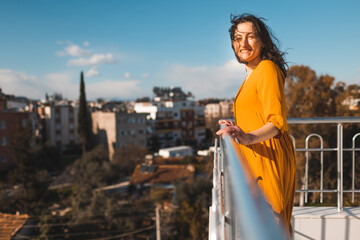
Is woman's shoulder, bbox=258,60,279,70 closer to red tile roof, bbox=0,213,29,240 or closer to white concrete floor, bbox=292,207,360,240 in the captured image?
white concrete floor, bbox=292,207,360,240

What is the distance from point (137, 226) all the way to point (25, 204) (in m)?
8.68

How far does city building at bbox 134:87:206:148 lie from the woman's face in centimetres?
4301

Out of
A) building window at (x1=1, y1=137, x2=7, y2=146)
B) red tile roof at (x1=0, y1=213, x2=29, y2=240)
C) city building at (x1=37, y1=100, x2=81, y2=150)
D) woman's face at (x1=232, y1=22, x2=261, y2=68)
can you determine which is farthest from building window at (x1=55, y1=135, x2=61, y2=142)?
woman's face at (x1=232, y1=22, x2=261, y2=68)

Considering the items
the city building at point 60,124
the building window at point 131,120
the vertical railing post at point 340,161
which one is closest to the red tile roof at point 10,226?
the vertical railing post at point 340,161

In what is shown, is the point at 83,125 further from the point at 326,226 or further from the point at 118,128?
the point at 326,226

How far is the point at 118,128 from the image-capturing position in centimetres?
3881

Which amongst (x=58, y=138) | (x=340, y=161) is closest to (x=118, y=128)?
(x=58, y=138)

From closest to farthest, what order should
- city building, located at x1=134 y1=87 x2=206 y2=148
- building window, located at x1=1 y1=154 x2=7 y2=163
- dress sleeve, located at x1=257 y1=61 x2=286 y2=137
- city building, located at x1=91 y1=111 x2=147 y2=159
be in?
1. dress sleeve, located at x1=257 y1=61 x2=286 y2=137
2. building window, located at x1=1 y1=154 x2=7 y2=163
3. city building, located at x1=91 y1=111 x2=147 y2=159
4. city building, located at x1=134 y1=87 x2=206 y2=148

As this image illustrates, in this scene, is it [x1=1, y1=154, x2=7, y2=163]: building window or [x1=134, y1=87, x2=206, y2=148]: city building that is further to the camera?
[x1=134, y1=87, x2=206, y2=148]: city building

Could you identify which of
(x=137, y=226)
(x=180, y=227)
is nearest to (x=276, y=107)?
(x=180, y=227)

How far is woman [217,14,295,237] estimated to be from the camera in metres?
1.35

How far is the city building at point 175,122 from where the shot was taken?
46.4 m

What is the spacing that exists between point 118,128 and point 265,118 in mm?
38321

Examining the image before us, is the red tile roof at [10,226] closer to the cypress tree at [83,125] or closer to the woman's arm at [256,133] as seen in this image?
the woman's arm at [256,133]
